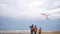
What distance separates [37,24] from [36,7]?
12.6 inches

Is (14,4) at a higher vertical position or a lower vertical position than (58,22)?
higher

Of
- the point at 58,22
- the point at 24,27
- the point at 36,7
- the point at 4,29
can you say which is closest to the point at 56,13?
the point at 58,22

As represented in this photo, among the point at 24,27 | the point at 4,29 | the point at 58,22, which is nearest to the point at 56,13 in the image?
the point at 58,22

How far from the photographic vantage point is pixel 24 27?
9.02ft

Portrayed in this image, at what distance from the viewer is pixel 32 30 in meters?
2.71

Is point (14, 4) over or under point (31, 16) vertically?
over

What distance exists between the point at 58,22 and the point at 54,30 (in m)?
0.17

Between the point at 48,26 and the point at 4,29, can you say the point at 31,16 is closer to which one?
the point at 48,26

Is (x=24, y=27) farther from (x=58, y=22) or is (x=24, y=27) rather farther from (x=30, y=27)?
(x=58, y=22)

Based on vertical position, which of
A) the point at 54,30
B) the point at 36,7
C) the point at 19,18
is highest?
the point at 36,7

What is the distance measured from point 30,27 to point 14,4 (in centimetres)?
52

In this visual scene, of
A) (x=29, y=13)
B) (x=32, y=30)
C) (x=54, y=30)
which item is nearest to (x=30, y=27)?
(x=32, y=30)

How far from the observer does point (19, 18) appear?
2.78 m

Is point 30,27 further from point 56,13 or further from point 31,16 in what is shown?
point 56,13
